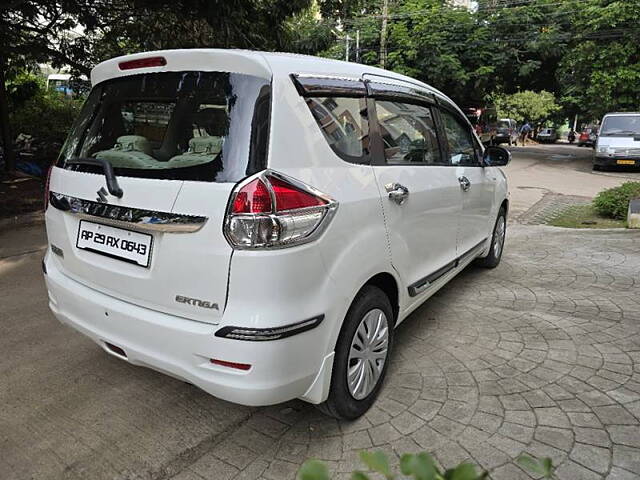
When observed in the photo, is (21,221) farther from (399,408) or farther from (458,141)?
(399,408)

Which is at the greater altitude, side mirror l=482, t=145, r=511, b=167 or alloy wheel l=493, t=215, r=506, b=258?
side mirror l=482, t=145, r=511, b=167

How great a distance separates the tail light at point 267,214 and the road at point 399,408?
3.46 feet

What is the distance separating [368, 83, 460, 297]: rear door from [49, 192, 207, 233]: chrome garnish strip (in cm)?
102

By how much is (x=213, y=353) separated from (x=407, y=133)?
5.89ft

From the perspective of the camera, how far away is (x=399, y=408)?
2.69 meters

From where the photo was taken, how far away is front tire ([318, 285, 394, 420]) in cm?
238

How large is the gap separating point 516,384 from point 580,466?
27.4 inches

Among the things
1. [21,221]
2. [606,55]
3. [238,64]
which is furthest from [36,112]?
[606,55]

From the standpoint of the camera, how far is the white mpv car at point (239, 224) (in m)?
1.99

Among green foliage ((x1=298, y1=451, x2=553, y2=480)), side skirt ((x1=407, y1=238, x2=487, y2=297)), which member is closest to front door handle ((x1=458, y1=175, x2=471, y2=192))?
side skirt ((x1=407, y1=238, x2=487, y2=297))

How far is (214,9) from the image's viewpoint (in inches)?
286

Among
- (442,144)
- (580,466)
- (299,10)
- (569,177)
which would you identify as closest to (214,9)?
(299,10)

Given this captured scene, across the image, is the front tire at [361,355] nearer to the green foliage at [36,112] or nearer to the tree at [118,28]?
the tree at [118,28]

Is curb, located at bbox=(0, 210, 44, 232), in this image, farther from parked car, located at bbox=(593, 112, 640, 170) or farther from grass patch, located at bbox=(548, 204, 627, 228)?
parked car, located at bbox=(593, 112, 640, 170)
